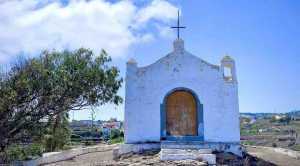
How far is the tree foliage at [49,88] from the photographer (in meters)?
14.9

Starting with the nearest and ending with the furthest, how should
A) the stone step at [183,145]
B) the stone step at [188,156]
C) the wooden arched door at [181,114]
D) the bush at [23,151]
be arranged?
the stone step at [188,156] → the stone step at [183,145] → the wooden arched door at [181,114] → the bush at [23,151]

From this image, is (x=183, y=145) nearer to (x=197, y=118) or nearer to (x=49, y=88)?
(x=197, y=118)

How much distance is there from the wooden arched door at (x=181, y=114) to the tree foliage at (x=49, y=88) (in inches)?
98.4

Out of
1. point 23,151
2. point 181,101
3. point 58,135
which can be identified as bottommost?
point 23,151

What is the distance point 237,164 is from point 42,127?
8.38m

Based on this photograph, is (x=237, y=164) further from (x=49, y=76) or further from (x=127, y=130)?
Result: (x=49, y=76)

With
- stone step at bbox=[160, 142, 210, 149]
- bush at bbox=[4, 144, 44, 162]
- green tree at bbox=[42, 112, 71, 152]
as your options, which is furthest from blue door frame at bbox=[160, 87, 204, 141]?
bush at bbox=[4, 144, 44, 162]

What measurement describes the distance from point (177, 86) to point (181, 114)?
1.33 metres

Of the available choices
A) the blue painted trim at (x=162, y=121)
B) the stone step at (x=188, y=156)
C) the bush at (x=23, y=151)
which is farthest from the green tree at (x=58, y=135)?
the stone step at (x=188, y=156)

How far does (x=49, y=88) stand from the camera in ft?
50.7

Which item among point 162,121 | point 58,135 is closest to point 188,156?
point 162,121

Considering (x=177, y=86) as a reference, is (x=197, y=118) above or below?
below

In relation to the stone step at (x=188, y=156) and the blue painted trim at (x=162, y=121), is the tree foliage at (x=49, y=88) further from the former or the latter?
the stone step at (x=188, y=156)

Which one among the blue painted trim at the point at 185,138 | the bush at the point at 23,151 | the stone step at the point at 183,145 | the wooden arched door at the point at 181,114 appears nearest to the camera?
the stone step at the point at 183,145
